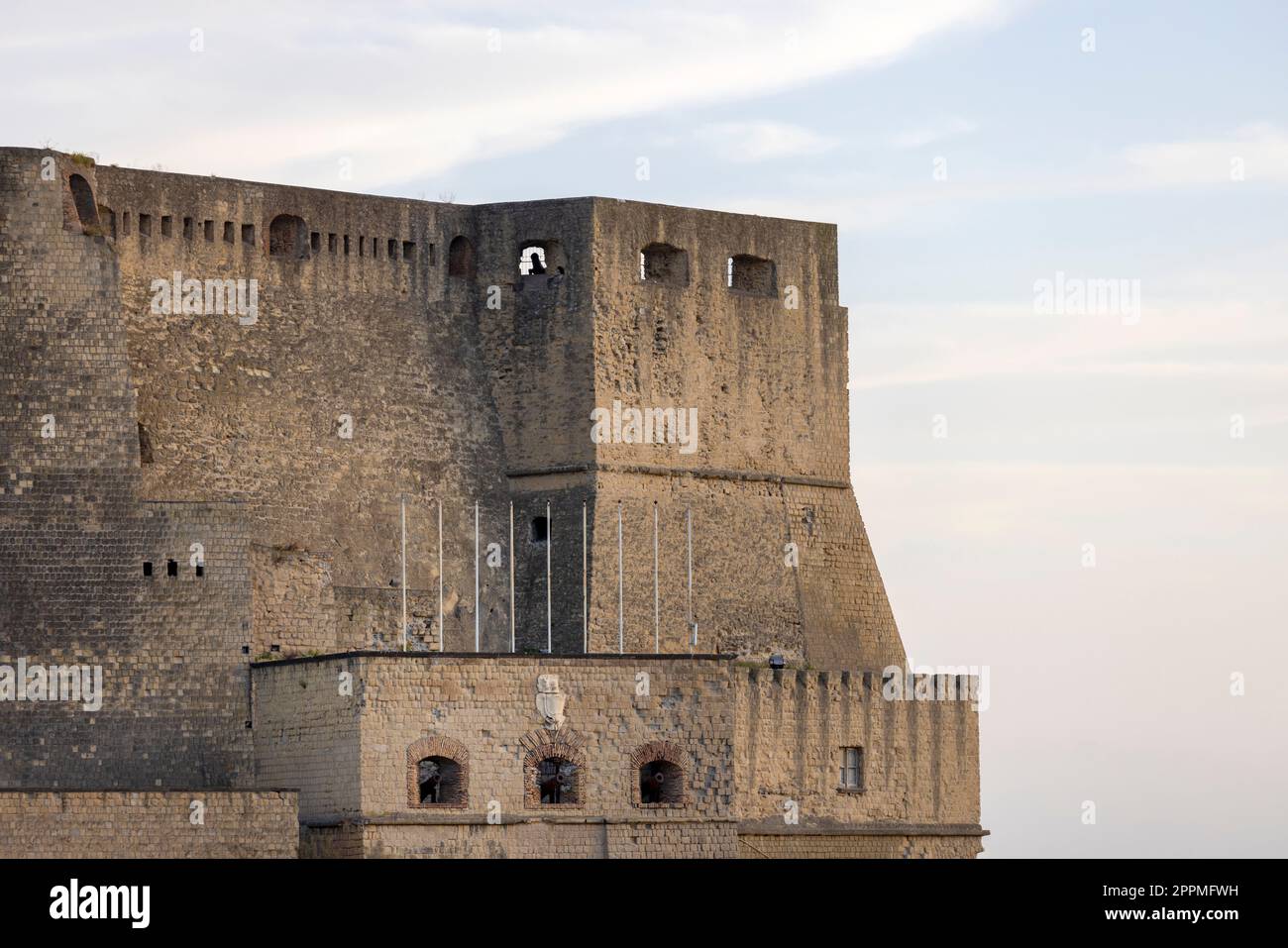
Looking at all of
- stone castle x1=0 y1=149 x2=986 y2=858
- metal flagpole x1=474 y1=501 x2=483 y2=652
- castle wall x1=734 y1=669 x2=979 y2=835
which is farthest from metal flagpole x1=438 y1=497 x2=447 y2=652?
castle wall x1=734 y1=669 x2=979 y2=835

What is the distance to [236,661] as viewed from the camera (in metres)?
55.9

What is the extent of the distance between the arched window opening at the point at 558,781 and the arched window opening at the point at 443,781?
133cm

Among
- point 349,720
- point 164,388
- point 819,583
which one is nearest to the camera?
point 349,720

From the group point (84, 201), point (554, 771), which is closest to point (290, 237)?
point (84, 201)

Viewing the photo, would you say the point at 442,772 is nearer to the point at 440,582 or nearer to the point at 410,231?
the point at 440,582

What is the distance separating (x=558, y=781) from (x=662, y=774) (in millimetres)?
1633

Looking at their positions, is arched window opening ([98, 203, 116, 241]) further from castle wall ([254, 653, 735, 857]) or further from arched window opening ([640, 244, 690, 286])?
arched window opening ([640, 244, 690, 286])

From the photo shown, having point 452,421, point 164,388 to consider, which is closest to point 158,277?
point 164,388

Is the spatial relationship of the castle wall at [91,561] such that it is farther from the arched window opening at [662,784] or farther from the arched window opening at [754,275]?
the arched window opening at [754,275]

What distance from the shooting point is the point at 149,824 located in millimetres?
52406

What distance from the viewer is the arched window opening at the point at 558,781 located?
182ft

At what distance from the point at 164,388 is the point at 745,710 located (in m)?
9.97
